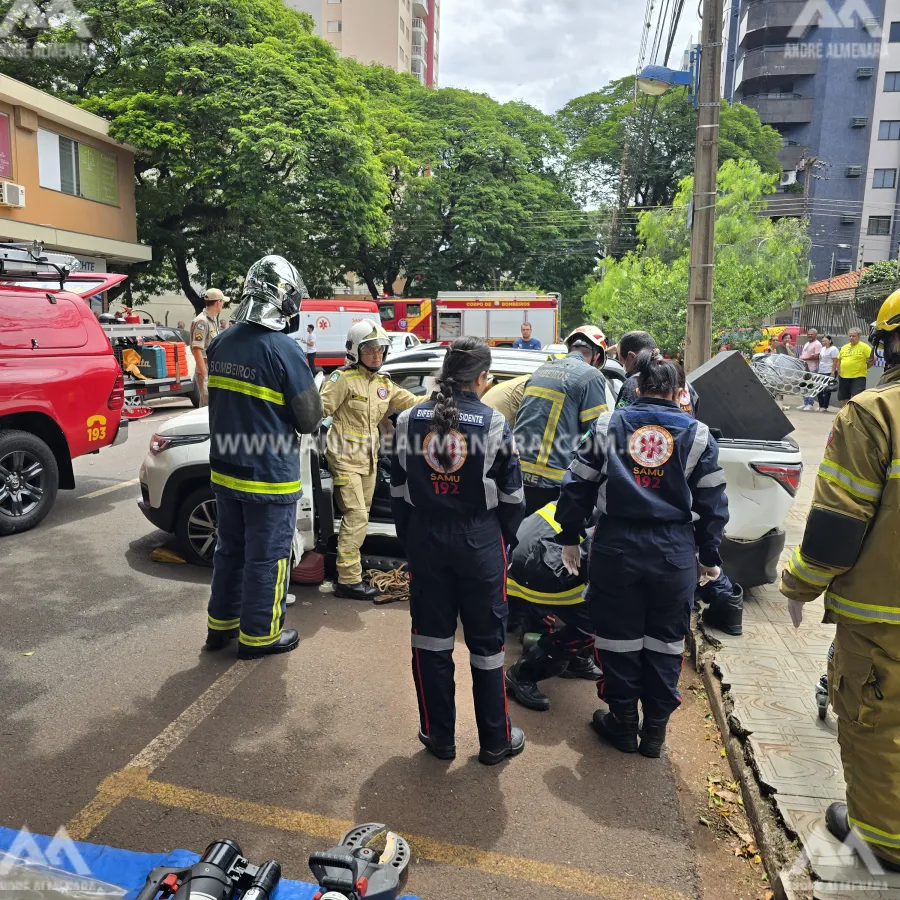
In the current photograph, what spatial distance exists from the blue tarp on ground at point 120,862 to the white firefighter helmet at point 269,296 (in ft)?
8.48

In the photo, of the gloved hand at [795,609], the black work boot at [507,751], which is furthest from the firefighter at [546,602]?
the gloved hand at [795,609]

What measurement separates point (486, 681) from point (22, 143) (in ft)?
68.8

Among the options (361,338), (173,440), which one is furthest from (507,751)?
(173,440)

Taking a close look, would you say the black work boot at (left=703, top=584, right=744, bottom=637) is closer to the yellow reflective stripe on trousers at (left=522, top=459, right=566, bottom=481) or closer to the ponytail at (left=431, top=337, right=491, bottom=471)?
the yellow reflective stripe on trousers at (left=522, top=459, right=566, bottom=481)

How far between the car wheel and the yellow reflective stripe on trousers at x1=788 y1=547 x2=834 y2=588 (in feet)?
13.4

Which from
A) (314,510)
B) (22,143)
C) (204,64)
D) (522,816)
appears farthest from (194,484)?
(204,64)

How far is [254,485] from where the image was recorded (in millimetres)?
4109

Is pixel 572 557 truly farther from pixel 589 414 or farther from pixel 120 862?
pixel 120 862

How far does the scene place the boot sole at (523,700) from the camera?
12.7ft

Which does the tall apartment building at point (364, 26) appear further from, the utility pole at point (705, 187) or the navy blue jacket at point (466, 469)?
the navy blue jacket at point (466, 469)

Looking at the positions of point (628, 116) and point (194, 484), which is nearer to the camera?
point (194, 484)

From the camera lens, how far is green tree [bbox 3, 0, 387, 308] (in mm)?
21906

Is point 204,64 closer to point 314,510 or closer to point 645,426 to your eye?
point 314,510

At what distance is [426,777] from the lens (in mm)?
3238
